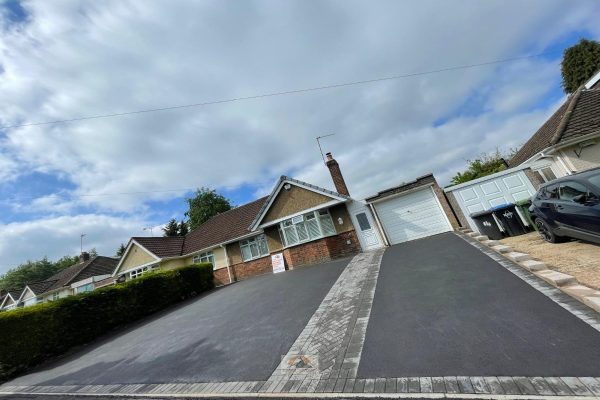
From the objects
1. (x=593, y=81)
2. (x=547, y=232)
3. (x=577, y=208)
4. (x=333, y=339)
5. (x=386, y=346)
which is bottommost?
(x=386, y=346)

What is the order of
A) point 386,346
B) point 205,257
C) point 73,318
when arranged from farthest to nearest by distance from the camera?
point 205,257
point 73,318
point 386,346

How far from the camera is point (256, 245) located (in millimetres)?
18609

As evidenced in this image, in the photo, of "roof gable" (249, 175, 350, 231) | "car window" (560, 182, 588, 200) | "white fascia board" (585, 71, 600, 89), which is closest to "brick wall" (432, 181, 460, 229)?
"roof gable" (249, 175, 350, 231)

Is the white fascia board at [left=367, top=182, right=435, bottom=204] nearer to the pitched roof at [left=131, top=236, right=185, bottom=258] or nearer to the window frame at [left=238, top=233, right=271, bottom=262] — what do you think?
the window frame at [left=238, top=233, right=271, bottom=262]

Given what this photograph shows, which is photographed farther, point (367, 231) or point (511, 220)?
point (367, 231)

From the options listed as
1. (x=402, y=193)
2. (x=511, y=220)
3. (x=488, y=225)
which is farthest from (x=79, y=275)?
(x=511, y=220)

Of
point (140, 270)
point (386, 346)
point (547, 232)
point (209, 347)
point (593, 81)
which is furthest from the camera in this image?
point (140, 270)

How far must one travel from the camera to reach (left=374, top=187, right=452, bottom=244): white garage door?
14.1 meters

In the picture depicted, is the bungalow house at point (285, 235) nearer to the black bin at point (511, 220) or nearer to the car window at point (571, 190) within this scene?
the black bin at point (511, 220)

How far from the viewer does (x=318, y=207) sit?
15.6 meters

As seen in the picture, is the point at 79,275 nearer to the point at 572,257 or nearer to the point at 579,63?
the point at 572,257

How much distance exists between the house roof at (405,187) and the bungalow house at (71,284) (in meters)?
27.6

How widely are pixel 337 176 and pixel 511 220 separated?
→ 9.18 metres

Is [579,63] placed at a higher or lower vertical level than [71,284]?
higher
